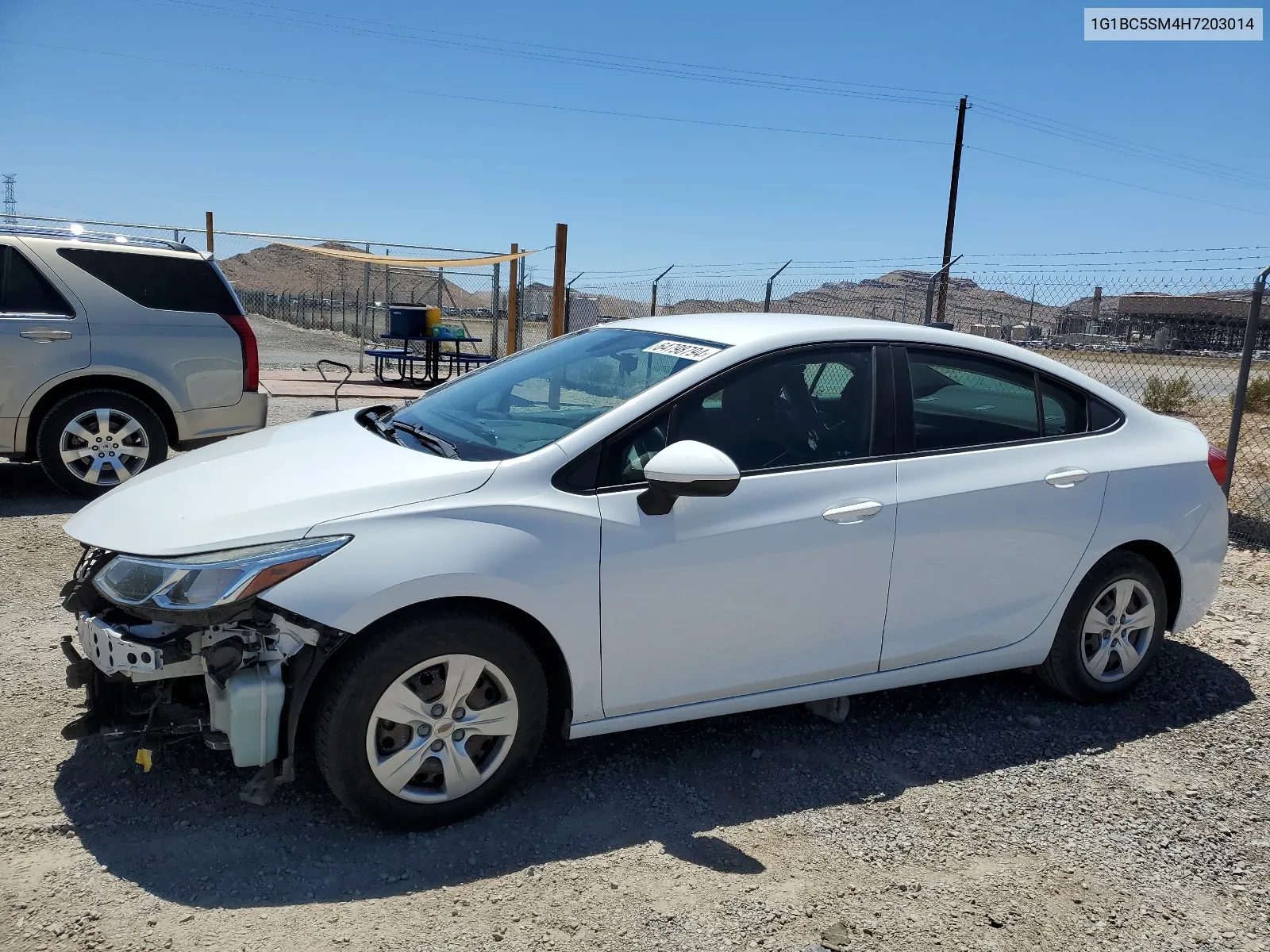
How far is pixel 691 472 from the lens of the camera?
10.2 feet

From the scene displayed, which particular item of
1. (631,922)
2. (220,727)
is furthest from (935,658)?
(220,727)

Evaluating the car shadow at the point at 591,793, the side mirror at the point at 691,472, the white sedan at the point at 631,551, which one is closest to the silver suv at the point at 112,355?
the white sedan at the point at 631,551

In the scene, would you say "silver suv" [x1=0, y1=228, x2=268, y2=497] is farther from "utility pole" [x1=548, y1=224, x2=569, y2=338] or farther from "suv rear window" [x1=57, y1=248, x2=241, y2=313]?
"utility pole" [x1=548, y1=224, x2=569, y2=338]

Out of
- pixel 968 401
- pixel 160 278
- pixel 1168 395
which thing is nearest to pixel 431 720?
pixel 968 401

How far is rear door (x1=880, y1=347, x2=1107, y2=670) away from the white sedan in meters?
0.01

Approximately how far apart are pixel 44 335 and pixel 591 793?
18.3ft

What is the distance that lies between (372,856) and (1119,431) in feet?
11.1

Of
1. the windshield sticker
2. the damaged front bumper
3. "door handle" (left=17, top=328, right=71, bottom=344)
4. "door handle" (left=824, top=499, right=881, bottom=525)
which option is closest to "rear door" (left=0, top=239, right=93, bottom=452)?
"door handle" (left=17, top=328, right=71, bottom=344)

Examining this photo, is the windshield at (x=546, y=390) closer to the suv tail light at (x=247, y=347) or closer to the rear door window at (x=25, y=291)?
the suv tail light at (x=247, y=347)

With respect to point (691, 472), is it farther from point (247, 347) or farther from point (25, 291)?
point (25, 291)

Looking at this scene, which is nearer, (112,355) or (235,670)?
(235,670)

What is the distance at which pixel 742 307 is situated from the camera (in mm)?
15602

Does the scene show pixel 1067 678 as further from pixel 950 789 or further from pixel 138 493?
pixel 138 493

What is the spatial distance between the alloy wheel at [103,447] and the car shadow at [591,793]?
4.19 m
